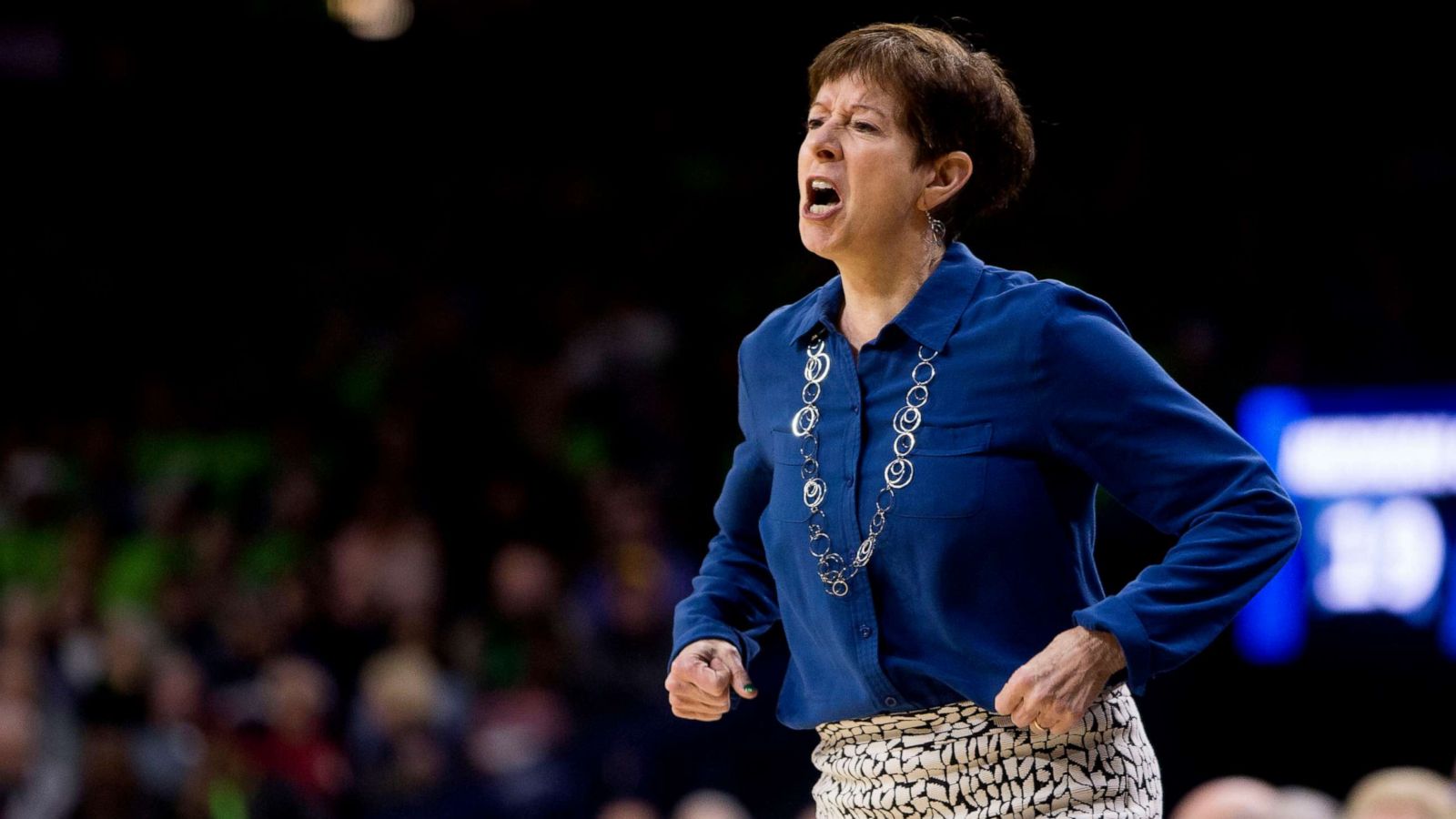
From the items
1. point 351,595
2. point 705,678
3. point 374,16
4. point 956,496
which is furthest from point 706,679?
point 374,16

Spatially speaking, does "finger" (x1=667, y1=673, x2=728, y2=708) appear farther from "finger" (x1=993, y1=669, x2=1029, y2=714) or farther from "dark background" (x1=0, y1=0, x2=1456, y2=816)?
"dark background" (x1=0, y1=0, x2=1456, y2=816)

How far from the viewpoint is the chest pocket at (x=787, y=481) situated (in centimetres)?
197

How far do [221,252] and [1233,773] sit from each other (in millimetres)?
4819

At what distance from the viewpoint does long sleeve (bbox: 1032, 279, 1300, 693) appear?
173 cm

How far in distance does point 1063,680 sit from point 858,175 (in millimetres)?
569

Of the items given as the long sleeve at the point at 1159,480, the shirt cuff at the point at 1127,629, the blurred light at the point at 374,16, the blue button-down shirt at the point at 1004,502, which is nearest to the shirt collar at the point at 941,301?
the blue button-down shirt at the point at 1004,502

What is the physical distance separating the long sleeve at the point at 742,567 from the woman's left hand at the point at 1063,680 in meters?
0.43

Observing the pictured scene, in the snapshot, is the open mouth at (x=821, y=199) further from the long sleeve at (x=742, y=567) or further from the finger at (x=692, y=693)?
the finger at (x=692, y=693)

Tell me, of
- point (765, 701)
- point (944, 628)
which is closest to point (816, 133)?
point (944, 628)

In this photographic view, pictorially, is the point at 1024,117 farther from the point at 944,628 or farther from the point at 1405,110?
the point at 1405,110

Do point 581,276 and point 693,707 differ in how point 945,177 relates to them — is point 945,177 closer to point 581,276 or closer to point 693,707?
point 693,707

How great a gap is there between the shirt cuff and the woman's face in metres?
0.47

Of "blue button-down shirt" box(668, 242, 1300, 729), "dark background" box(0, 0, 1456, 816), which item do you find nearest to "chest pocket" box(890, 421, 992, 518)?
"blue button-down shirt" box(668, 242, 1300, 729)

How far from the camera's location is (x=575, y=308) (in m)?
7.16
